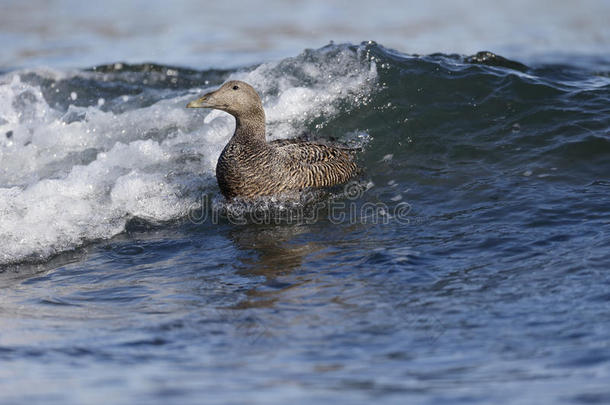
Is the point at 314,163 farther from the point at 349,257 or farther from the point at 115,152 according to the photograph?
the point at 115,152

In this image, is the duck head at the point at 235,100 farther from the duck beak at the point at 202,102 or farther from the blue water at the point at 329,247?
the blue water at the point at 329,247

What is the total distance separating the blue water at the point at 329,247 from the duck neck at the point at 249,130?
692 millimetres

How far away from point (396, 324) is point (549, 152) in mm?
4043

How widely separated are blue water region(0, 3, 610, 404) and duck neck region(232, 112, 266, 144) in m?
0.69

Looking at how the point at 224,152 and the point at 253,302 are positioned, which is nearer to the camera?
the point at 253,302

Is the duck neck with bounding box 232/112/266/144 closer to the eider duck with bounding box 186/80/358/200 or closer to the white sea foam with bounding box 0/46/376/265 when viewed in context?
the eider duck with bounding box 186/80/358/200

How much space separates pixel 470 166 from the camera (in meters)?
7.90

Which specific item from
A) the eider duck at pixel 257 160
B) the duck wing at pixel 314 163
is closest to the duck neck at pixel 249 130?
the eider duck at pixel 257 160

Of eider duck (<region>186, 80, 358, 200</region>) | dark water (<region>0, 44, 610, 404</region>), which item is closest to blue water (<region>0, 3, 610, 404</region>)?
dark water (<region>0, 44, 610, 404</region>)

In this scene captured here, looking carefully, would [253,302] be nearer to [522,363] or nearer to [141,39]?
[522,363]

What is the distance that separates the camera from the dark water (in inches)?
155

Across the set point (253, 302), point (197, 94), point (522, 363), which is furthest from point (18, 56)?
point (522, 363)

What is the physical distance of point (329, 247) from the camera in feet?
20.7

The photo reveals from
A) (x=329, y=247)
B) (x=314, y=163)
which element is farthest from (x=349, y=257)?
(x=314, y=163)
